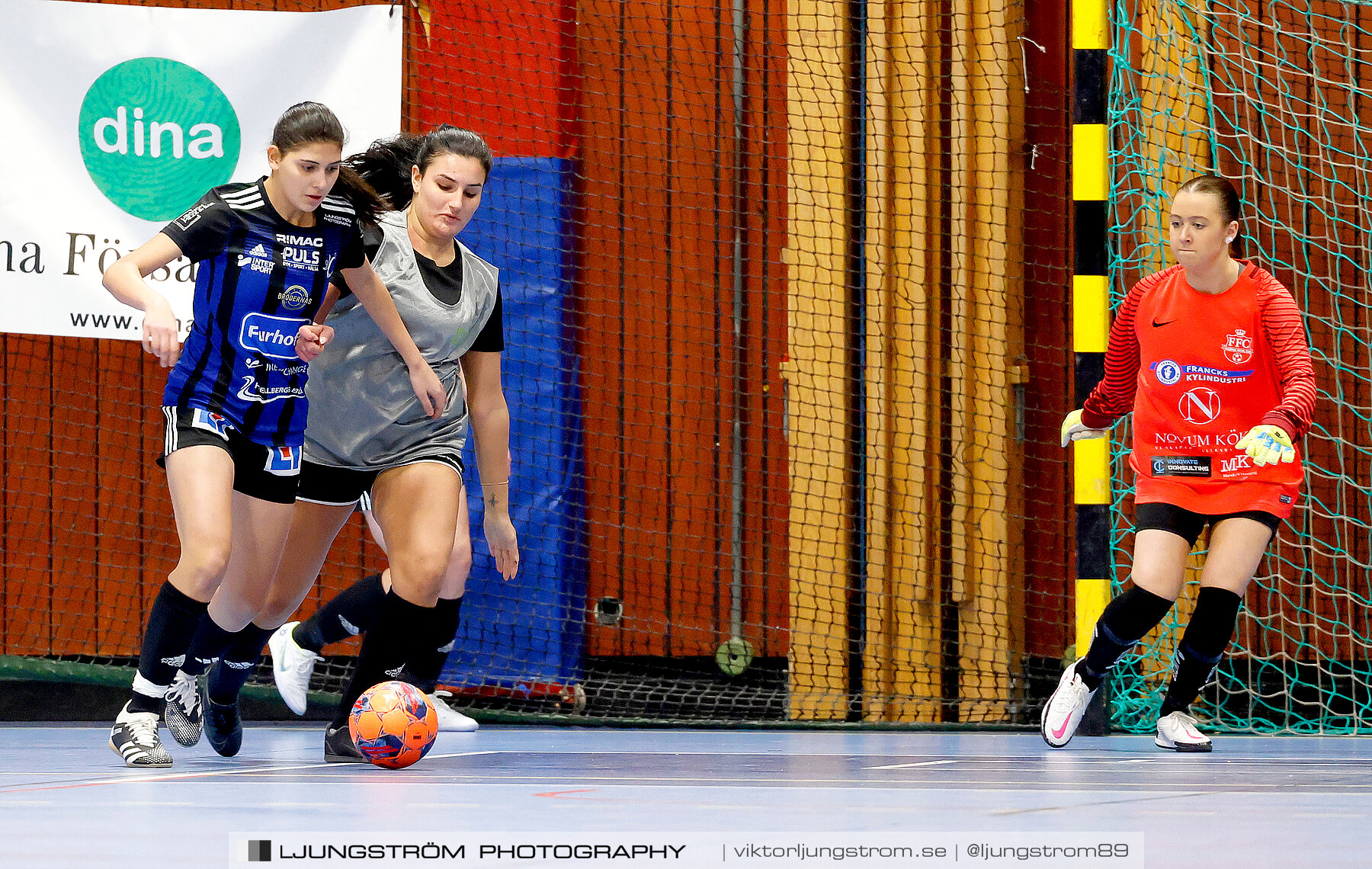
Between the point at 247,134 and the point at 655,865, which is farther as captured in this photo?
the point at 247,134

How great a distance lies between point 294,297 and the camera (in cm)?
378

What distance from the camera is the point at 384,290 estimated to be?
392 centimetres

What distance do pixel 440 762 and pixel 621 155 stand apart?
119 inches

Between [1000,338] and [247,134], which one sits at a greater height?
[247,134]

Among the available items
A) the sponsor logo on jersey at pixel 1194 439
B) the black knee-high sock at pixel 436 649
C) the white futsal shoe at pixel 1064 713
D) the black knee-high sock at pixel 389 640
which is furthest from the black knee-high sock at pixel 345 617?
the sponsor logo on jersey at pixel 1194 439

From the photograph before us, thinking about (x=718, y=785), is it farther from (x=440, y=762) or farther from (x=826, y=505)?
(x=826, y=505)

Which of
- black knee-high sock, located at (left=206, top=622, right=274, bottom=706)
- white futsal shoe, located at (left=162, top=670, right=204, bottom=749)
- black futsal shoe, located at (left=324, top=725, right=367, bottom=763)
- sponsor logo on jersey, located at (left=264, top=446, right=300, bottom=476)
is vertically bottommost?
black futsal shoe, located at (left=324, top=725, right=367, bottom=763)

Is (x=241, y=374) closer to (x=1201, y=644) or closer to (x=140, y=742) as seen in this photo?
(x=140, y=742)

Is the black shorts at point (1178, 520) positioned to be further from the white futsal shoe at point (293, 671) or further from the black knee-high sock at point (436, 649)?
the white futsal shoe at point (293, 671)

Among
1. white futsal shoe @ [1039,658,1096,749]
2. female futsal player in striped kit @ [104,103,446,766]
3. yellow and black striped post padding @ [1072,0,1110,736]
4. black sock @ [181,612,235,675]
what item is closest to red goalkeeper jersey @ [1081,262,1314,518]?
yellow and black striped post padding @ [1072,0,1110,736]

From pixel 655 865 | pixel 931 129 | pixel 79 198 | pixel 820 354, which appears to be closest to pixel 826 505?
pixel 820 354

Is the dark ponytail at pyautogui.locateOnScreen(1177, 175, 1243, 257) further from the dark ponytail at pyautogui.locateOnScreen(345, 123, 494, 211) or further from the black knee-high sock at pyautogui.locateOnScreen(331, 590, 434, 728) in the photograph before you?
the black knee-high sock at pyautogui.locateOnScreen(331, 590, 434, 728)

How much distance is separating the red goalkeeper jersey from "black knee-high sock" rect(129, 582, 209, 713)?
109 inches

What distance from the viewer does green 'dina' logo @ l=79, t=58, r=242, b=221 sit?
18.4ft
